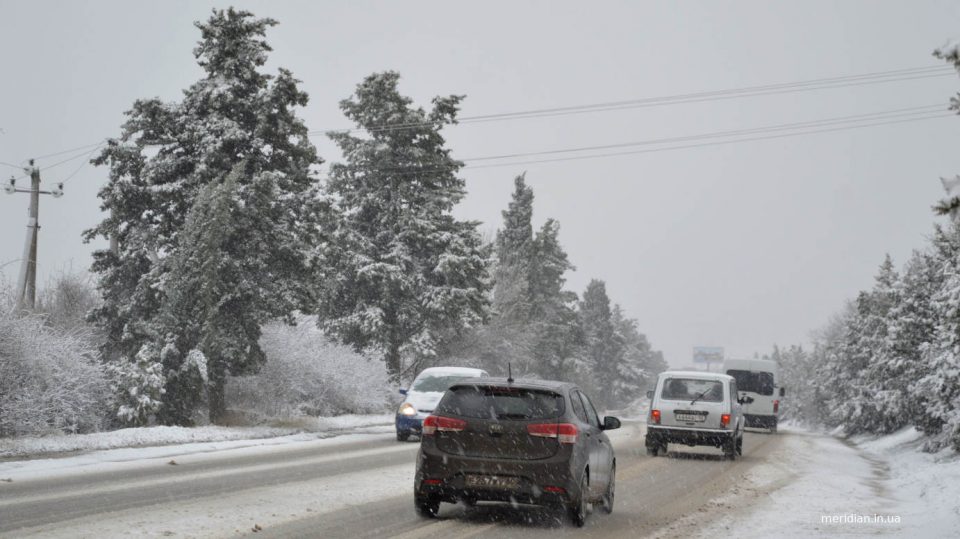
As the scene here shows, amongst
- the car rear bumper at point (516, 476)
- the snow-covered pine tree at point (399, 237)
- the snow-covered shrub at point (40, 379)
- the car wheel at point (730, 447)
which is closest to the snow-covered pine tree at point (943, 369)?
the car wheel at point (730, 447)

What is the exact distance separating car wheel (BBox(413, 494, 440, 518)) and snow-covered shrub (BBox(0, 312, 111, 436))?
1255cm

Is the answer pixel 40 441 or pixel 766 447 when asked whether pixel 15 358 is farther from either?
pixel 766 447

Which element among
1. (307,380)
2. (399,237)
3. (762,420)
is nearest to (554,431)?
(307,380)

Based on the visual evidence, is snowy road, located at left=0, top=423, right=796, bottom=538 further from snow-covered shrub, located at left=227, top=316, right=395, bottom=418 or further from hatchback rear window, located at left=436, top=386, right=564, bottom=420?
snow-covered shrub, located at left=227, top=316, right=395, bottom=418

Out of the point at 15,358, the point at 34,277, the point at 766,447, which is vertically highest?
the point at 34,277

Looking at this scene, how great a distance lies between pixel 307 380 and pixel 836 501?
2439cm

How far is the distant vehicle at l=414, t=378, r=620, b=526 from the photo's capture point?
35.6 feet

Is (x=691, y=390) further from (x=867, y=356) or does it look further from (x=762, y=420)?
(x=867, y=356)

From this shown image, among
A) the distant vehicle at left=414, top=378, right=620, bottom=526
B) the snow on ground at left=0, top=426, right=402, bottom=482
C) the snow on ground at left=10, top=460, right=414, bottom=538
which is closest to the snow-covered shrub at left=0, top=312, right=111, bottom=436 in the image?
the snow on ground at left=0, top=426, right=402, bottom=482

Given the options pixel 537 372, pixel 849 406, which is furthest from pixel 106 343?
pixel 537 372

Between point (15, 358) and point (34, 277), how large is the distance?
559 inches

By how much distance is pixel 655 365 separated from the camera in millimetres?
192125

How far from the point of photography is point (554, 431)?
10977 millimetres

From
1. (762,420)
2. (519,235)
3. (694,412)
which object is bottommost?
Result: (762,420)
